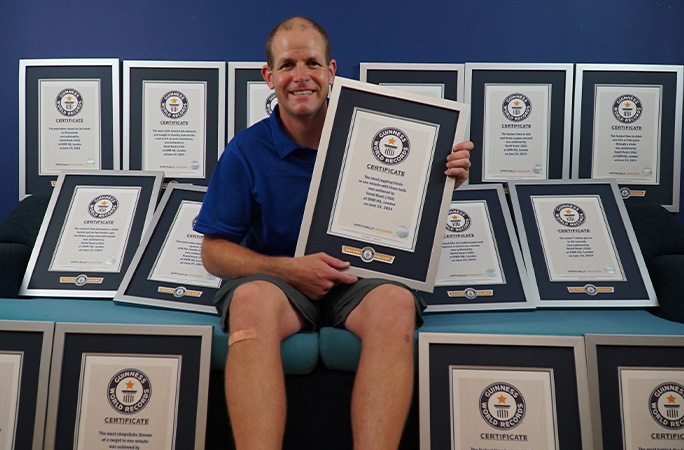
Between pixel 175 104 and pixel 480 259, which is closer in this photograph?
pixel 480 259

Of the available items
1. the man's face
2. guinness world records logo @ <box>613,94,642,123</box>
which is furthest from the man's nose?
guinness world records logo @ <box>613,94,642,123</box>

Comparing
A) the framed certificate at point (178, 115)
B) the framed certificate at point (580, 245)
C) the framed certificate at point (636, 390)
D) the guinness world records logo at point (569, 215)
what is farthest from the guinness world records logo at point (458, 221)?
the framed certificate at point (178, 115)

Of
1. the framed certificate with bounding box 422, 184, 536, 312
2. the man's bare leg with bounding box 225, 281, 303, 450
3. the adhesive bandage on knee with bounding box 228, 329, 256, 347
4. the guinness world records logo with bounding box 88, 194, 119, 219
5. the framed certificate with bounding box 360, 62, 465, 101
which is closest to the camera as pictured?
the man's bare leg with bounding box 225, 281, 303, 450

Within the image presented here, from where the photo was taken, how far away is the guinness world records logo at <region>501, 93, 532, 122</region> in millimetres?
2418

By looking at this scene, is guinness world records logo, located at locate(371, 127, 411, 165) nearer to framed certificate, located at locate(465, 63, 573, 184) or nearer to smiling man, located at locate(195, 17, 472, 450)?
smiling man, located at locate(195, 17, 472, 450)

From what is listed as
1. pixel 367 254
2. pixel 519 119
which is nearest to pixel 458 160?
pixel 367 254

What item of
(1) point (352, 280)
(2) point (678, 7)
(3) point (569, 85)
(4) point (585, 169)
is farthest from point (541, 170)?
(1) point (352, 280)

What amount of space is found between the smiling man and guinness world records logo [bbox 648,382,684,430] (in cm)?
57

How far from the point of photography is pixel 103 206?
7.61 ft

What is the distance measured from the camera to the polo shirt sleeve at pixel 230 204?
1759 mm

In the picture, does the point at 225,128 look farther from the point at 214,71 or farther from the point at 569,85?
the point at 569,85

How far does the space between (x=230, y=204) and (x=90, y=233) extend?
77 centimetres

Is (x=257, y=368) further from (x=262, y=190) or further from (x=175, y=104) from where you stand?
(x=175, y=104)

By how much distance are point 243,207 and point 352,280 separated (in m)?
0.36
